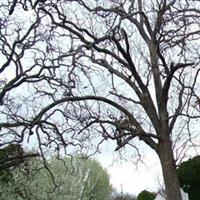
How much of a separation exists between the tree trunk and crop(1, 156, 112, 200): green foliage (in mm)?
3856

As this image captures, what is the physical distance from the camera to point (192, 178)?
2320cm

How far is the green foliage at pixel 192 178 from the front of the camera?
23141mm

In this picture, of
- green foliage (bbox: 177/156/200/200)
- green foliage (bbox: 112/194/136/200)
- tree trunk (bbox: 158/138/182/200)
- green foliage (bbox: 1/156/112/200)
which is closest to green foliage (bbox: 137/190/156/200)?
green foliage (bbox: 1/156/112/200)

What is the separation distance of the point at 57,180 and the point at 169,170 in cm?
1701

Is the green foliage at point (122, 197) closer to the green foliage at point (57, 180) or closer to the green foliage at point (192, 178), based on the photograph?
the green foliage at point (57, 180)

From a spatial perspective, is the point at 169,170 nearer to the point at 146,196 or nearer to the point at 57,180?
the point at 146,196

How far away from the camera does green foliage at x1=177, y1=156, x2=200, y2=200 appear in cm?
2314

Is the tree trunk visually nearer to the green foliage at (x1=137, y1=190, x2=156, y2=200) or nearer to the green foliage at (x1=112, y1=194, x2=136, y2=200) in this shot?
the green foliage at (x1=137, y1=190, x2=156, y2=200)

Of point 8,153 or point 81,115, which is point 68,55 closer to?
point 81,115

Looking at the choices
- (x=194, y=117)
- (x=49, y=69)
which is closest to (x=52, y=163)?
(x=49, y=69)

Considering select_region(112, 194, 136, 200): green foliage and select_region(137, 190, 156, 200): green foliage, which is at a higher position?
select_region(112, 194, 136, 200): green foliage

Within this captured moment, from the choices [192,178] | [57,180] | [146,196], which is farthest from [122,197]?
[192,178]

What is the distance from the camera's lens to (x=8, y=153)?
2062cm

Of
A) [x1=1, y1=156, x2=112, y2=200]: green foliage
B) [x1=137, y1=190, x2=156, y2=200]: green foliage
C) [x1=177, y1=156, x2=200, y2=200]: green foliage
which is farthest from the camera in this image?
[x1=137, y1=190, x2=156, y2=200]: green foliage
